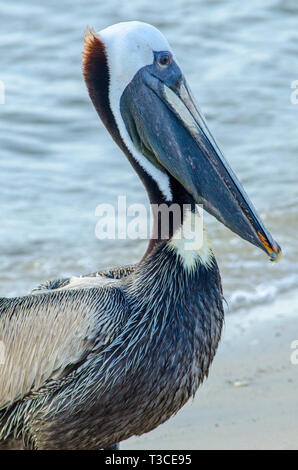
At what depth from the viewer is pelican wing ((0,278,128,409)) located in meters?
4.21

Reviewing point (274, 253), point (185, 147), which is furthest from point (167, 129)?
point (274, 253)

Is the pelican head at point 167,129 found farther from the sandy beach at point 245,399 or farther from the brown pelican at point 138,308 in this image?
the sandy beach at point 245,399

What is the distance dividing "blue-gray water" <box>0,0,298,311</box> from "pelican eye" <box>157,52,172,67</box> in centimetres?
260

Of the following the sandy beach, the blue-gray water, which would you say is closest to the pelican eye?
the sandy beach

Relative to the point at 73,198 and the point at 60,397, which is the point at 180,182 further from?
the point at 73,198

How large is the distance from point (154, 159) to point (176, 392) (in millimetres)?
1066

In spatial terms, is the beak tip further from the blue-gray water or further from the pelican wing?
the blue-gray water

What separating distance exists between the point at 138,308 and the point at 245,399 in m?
1.24

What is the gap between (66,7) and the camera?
45.1ft

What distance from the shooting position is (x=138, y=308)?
4297 millimetres

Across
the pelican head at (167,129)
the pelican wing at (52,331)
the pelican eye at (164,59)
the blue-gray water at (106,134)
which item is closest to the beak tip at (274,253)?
the pelican head at (167,129)

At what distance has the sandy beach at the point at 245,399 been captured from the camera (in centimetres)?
485

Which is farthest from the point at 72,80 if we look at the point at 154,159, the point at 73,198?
the point at 154,159

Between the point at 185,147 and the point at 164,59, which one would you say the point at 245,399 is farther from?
the point at 164,59
